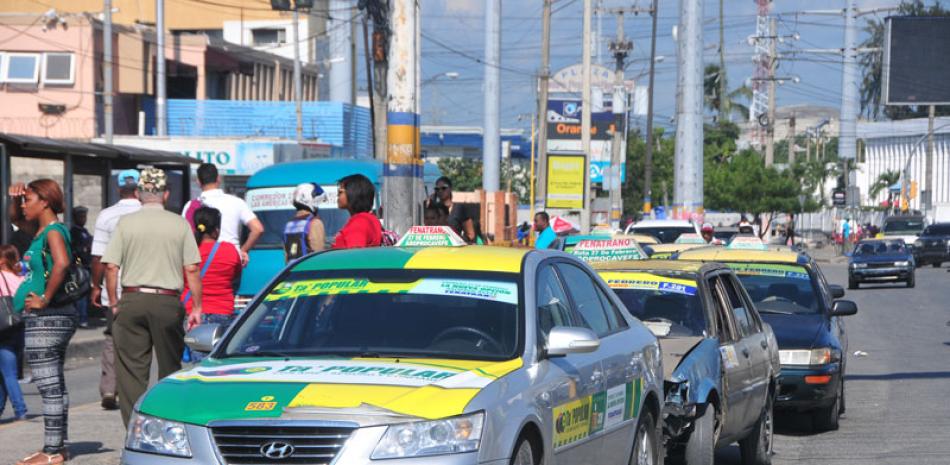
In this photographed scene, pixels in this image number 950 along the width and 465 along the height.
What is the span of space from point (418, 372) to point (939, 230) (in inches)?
2181

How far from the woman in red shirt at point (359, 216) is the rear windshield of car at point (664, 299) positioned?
6.43ft

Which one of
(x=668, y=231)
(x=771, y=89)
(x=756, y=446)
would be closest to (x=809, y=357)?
(x=756, y=446)

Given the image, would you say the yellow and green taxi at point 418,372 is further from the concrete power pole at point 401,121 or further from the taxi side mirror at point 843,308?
the concrete power pole at point 401,121

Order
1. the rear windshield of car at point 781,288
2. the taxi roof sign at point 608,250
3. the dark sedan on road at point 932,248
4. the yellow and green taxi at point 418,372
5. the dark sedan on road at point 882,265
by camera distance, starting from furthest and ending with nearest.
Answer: the dark sedan on road at point 932,248 < the dark sedan on road at point 882,265 < the taxi roof sign at point 608,250 < the rear windshield of car at point 781,288 < the yellow and green taxi at point 418,372

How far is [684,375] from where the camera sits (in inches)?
346

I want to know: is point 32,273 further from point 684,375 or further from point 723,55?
point 723,55

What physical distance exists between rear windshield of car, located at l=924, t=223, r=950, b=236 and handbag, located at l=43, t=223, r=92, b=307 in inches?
2075

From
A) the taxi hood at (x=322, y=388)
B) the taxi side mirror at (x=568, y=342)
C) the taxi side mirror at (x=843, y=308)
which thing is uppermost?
the taxi side mirror at (x=568, y=342)

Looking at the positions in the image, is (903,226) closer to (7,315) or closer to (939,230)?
(939,230)

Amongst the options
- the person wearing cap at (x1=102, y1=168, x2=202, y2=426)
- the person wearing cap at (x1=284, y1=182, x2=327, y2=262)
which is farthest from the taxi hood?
the person wearing cap at (x1=284, y1=182, x2=327, y2=262)

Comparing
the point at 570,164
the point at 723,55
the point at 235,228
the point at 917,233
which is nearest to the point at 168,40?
the point at 570,164

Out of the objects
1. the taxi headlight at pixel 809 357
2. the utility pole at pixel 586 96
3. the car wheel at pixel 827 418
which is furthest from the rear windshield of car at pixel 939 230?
the taxi headlight at pixel 809 357

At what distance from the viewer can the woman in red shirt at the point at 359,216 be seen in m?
11.1

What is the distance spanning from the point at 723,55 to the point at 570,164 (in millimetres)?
68304
